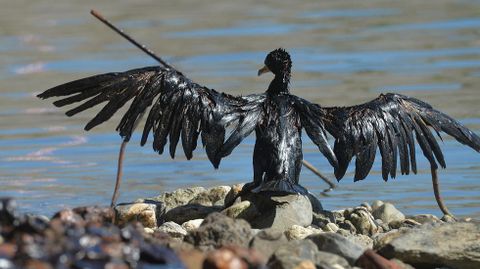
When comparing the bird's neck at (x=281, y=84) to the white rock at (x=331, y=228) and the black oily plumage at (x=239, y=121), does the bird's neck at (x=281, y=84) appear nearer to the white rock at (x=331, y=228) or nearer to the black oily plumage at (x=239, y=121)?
the black oily plumage at (x=239, y=121)

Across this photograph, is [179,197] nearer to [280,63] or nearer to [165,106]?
[165,106]

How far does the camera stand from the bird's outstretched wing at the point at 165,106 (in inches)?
380

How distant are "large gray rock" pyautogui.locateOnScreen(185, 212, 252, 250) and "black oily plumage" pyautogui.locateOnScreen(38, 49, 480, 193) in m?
1.98

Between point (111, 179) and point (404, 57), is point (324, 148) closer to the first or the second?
point (111, 179)

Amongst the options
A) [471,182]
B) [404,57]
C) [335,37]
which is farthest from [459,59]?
[471,182]

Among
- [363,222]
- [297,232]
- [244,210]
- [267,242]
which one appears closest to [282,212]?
[244,210]

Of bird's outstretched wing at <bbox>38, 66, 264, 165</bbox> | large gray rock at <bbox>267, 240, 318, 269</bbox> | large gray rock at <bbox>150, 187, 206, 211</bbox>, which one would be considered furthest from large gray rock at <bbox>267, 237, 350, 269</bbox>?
large gray rock at <bbox>150, 187, 206, 211</bbox>

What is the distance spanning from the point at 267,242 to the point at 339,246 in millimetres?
457

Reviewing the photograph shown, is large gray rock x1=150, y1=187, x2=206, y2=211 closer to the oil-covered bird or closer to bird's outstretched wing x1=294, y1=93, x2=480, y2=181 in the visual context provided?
the oil-covered bird

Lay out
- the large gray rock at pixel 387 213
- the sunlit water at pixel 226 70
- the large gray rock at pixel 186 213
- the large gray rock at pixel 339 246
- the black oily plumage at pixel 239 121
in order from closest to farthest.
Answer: the large gray rock at pixel 339 246 → the black oily plumage at pixel 239 121 → the large gray rock at pixel 186 213 → the large gray rock at pixel 387 213 → the sunlit water at pixel 226 70

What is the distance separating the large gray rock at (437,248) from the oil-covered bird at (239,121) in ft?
5.11

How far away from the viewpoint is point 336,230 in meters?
9.41

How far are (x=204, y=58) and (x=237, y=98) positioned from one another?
904 cm

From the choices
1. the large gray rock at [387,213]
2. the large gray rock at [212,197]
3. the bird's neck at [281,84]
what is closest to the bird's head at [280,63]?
the bird's neck at [281,84]
